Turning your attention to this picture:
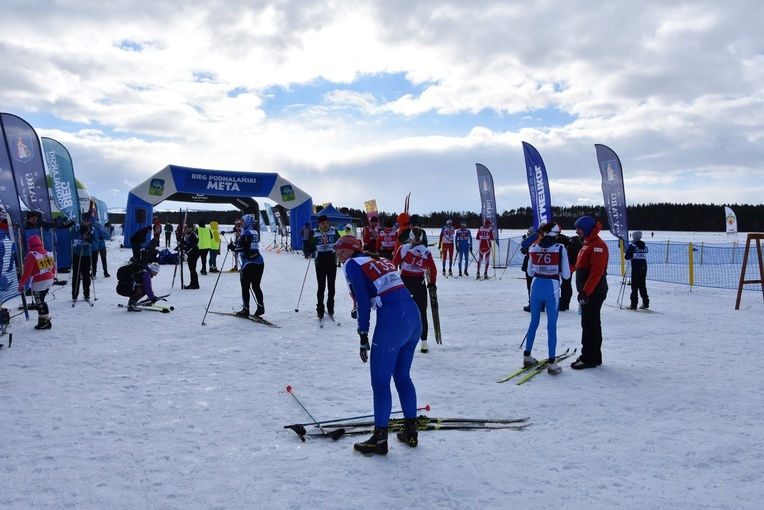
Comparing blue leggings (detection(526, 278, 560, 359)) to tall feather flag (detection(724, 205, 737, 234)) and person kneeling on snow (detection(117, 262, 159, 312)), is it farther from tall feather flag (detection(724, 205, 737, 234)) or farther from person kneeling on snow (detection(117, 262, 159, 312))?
tall feather flag (detection(724, 205, 737, 234))

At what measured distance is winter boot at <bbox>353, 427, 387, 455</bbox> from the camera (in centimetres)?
390

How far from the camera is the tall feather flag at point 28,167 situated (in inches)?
401

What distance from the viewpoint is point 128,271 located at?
10266 millimetres

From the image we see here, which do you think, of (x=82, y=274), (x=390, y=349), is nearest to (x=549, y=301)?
(x=390, y=349)

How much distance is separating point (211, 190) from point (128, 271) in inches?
756

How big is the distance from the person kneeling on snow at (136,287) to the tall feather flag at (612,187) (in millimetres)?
11024

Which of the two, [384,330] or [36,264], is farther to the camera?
[36,264]

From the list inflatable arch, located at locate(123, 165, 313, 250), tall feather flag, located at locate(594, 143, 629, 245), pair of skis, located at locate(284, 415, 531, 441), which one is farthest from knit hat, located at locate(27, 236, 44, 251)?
inflatable arch, located at locate(123, 165, 313, 250)

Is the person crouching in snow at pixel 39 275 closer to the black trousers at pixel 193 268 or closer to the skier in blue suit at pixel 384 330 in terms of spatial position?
the black trousers at pixel 193 268

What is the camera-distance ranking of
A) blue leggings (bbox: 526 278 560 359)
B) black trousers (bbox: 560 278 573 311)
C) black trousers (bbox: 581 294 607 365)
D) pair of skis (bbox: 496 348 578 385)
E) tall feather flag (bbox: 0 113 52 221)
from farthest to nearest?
black trousers (bbox: 560 278 573 311) < tall feather flag (bbox: 0 113 52 221) < black trousers (bbox: 581 294 607 365) < blue leggings (bbox: 526 278 560 359) < pair of skis (bbox: 496 348 578 385)

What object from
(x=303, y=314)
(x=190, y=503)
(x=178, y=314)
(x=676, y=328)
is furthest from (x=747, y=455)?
(x=178, y=314)

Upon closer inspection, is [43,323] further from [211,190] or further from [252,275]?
[211,190]

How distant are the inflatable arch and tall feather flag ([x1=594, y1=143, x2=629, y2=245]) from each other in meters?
19.9

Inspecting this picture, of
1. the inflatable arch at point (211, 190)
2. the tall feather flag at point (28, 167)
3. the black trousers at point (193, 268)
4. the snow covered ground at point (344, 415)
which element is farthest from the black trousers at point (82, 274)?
the inflatable arch at point (211, 190)
